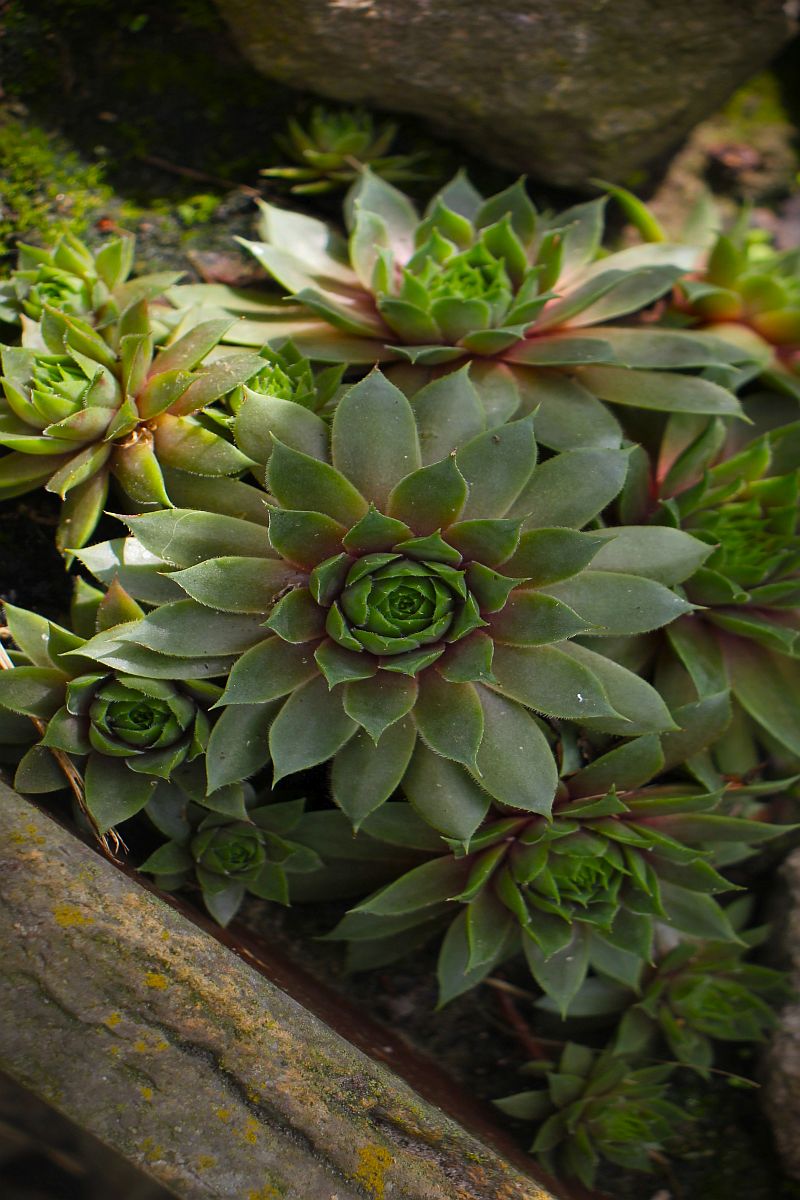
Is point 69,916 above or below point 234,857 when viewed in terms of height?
above

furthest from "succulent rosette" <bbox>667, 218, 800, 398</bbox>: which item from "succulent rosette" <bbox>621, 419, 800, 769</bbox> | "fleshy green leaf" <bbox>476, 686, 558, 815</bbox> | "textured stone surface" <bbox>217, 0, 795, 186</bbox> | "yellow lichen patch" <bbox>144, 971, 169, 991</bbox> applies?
"yellow lichen patch" <bbox>144, 971, 169, 991</bbox>

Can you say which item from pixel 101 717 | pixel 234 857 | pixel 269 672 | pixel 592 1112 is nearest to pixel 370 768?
pixel 269 672

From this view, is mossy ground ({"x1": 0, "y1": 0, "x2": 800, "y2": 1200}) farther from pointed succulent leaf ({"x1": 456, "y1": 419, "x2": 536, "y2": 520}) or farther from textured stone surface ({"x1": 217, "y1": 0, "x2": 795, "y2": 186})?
pointed succulent leaf ({"x1": 456, "y1": 419, "x2": 536, "y2": 520})

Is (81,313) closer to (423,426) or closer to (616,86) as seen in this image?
(423,426)

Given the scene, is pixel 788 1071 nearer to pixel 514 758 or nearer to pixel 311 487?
pixel 514 758

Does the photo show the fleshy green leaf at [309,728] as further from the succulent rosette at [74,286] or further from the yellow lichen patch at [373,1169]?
the succulent rosette at [74,286]
